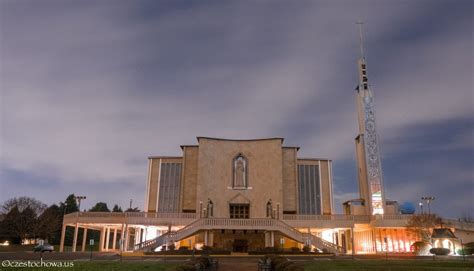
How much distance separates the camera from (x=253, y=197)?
53188 millimetres

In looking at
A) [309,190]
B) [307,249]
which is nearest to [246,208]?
[309,190]

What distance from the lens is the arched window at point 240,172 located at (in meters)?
53.8

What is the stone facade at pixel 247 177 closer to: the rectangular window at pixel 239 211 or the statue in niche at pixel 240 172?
the statue in niche at pixel 240 172

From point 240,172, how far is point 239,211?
17.6ft

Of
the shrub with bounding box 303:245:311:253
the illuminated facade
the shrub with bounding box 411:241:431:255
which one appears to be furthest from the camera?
the illuminated facade

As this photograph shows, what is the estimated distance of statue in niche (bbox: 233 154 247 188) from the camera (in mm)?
53866

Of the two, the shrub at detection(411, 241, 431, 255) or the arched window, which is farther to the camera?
the arched window

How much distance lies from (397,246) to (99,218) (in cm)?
3591

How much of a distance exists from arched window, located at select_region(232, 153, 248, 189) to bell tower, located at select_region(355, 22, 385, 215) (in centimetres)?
1617

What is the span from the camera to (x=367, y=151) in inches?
2066

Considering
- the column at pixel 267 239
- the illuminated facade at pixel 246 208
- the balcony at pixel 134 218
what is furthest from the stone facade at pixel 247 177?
the column at pixel 267 239

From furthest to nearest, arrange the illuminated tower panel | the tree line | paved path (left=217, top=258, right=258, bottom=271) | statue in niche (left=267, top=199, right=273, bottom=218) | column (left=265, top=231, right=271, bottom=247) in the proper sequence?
the tree line → statue in niche (left=267, top=199, right=273, bottom=218) → the illuminated tower panel → column (left=265, top=231, right=271, bottom=247) → paved path (left=217, top=258, right=258, bottom=271)

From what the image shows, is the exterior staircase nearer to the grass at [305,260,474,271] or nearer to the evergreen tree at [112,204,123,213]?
the grass at [305,260,474,271]

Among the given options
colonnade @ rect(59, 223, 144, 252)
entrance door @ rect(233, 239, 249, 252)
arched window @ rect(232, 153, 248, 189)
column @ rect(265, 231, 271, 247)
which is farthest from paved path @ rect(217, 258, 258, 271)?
arched window @ rect(232, 153, 248, 189)
